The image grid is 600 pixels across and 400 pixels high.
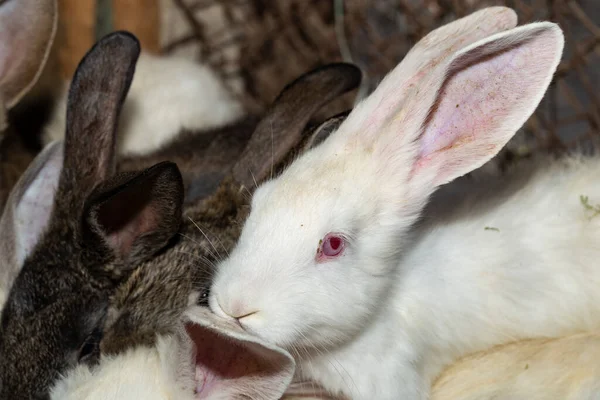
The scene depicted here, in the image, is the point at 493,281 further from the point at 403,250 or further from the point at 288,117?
the point at 288,117

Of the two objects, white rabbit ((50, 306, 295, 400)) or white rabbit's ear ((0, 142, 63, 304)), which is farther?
white rabbit's ear ((0, 142, 63, 304))

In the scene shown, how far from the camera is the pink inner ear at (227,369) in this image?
1749 mm

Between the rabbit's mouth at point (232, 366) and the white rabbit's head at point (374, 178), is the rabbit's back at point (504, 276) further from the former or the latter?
the rabbit's mouth at point (232, 366)

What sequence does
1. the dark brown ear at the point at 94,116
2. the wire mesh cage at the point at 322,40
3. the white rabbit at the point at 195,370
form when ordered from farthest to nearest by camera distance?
1. the wire mesh cage at the point at 322,40
2. the dark brown ear at the point at 94,116
3. the white rabbit at the point at 195,370

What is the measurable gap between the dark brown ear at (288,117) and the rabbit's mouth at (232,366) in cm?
73

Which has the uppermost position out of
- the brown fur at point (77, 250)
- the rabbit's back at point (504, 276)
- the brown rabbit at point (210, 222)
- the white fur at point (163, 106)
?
the brown fur at point (77, 250)

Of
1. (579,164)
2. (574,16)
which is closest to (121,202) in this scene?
(579,164)

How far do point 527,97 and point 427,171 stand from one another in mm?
255

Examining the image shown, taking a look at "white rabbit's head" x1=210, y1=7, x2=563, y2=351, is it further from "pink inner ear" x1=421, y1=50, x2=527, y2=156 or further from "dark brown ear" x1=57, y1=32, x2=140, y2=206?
"dark brown ear" x1=57, y1=32, x2=140, y2=206

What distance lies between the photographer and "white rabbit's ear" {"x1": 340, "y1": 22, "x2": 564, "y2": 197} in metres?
1.79

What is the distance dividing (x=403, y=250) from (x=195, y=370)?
1.89 ft

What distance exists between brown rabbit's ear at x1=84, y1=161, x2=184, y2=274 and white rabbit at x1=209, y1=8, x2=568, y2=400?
27cm

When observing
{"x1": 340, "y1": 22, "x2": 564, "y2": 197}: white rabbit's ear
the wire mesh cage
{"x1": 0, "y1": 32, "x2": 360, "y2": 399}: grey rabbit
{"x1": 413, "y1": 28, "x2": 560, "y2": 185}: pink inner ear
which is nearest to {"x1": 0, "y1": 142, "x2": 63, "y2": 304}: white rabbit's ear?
{"x1": 0, "y1": 32, "x2": 360, "y2": 399}: grey rabbit

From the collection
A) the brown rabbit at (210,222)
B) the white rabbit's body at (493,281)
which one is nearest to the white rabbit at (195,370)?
the brown rabbit at (210,222)
